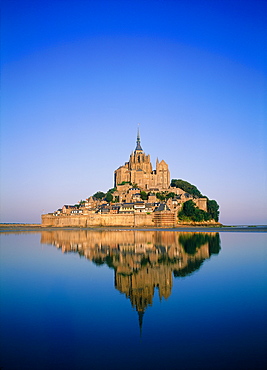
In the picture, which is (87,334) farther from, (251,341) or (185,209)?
(185,209)

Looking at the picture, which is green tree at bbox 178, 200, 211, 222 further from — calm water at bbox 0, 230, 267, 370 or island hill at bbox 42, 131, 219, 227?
calm water at bbox 0, 230, 267, 370

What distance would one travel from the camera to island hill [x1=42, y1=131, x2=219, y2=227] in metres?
74.2

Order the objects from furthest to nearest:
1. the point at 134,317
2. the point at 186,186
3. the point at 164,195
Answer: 1. the point at 186,186
2. the point at 164,195
3. the point at 134,317

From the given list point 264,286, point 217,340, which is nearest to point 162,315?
point 217,340

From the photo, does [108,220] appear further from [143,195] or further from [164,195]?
[164,195]

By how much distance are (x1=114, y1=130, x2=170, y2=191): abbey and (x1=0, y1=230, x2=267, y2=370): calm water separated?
233 feet

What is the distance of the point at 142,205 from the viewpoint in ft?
251

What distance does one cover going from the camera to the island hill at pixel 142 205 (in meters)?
74.2

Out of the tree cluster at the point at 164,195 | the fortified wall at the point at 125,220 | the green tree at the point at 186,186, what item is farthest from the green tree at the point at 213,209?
the fortified wall at the point at 125,220

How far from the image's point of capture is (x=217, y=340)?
8562 mm

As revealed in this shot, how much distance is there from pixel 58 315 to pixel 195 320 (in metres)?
4.23

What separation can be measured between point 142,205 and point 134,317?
6598 cm

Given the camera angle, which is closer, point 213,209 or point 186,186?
point 213,209

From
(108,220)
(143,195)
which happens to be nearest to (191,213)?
(143,195)
